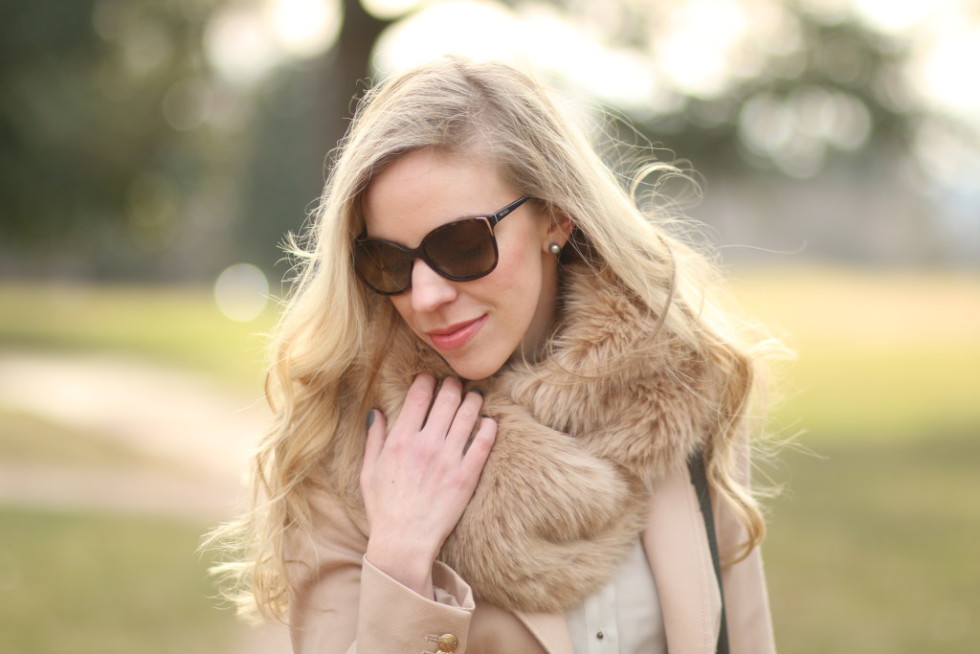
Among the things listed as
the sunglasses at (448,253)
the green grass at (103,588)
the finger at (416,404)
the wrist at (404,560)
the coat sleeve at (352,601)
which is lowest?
the green grass at (103,588)

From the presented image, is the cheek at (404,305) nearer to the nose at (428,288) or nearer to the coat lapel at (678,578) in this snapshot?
the nose at (428,288)

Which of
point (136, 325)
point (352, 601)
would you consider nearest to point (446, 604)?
point (352, 601)

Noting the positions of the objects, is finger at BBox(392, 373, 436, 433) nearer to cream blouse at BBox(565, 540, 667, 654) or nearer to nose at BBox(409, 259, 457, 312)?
nose at BBox(409, 259, 457, 312)

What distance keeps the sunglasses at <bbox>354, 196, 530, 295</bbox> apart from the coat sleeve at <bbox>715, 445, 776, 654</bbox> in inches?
37.0

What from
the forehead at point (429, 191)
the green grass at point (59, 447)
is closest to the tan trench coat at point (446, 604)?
the forehead at point (429, 191)

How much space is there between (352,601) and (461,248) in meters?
0.89

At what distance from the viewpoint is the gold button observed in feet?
6.84

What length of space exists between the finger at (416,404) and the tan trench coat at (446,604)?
0.27 meters

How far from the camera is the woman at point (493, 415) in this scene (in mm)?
2182

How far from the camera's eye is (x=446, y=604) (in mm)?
2131

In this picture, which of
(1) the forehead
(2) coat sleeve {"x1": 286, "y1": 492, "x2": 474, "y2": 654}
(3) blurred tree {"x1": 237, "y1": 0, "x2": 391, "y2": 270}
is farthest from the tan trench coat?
(3) blurred tree {"x1": 237, "y1": 0, "x2": 391, "y2": 270}

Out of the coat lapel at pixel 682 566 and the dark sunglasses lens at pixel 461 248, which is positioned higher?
the dark sunglasses lens at pixel 461 248

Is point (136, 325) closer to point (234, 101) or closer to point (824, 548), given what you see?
point (234, 101)

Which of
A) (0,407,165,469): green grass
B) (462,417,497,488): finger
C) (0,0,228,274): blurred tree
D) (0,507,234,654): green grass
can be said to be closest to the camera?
(462,417,497,488): finger
